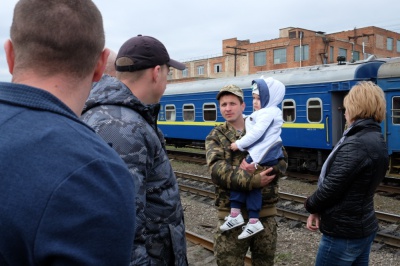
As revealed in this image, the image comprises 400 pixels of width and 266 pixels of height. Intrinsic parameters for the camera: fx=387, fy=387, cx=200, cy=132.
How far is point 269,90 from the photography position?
4.02m

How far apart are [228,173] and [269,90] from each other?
1.08m

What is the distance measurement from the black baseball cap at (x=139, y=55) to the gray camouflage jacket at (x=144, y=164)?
0.14 meters

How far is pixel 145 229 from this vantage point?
6.78ft

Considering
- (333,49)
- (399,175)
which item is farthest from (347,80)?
(333,49)

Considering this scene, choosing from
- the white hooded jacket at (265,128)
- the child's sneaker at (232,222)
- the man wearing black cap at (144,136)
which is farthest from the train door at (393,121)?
the man wearing black cap at (144,136)

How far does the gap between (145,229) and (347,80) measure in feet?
35.9

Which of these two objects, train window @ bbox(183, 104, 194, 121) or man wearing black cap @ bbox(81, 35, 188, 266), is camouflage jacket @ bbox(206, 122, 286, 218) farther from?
train window @ bbox(183, 104, 194, 121)

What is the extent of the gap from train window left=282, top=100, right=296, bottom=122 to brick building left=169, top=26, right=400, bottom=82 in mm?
29111

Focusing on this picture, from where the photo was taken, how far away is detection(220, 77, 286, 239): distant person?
3.60 meters

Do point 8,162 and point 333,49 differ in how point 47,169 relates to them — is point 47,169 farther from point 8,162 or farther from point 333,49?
point 333,49

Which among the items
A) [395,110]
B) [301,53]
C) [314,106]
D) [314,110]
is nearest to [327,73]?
[314,106]

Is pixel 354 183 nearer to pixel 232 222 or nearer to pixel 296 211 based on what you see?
pixel 232 222

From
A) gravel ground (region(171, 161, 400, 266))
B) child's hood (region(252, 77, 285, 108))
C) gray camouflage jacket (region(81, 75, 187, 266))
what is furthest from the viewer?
gravel ground (region(171, 161, 400, 266))

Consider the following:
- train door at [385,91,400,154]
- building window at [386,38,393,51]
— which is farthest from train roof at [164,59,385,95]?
building window at [386,38,393,51]
